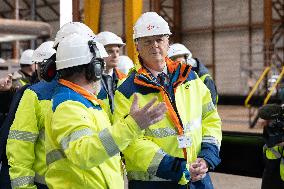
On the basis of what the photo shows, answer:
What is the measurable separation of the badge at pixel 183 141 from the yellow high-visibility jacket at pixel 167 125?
29mm

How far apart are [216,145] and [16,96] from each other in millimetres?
1275

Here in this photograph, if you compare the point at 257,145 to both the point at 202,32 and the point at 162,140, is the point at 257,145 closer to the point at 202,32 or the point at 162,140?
the point at 162,140

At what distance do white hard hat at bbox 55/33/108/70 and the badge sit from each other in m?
Result: 0.75

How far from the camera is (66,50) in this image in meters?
2.33

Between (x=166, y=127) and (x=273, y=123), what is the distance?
115 cm

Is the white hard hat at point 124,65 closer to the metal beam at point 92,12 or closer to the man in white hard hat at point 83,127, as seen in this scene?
Answer: the metal beam at point 92,12

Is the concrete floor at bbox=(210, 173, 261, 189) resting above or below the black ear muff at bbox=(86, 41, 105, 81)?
below

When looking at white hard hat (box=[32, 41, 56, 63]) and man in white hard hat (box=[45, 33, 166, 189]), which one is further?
white hard hat (box=[32, 41, 56, 63])

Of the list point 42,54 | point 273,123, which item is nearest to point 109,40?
point 42,54

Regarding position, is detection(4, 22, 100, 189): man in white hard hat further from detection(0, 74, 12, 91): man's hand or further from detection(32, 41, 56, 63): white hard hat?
detection(0, 74, 12, 91): man's hand

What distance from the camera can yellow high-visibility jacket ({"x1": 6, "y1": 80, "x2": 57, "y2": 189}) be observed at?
2746mm

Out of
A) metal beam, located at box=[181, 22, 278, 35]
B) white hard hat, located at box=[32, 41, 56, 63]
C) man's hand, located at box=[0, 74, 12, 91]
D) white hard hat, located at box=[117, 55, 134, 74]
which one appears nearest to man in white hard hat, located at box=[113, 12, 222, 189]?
white hard hat, located at box=[32, 41, 56, 63]

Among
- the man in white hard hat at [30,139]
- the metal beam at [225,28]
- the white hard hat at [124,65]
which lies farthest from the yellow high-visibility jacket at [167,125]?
the metal beam at [225,28]

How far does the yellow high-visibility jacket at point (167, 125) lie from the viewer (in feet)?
9.17
